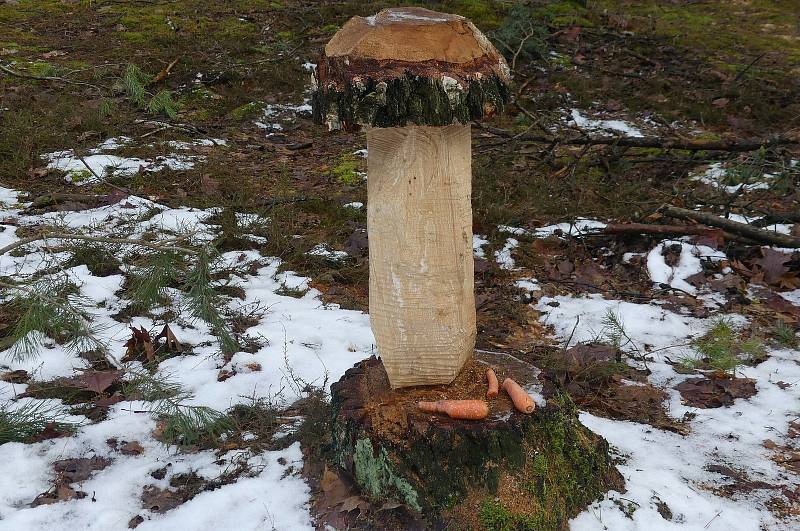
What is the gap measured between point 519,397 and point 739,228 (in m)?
2.87

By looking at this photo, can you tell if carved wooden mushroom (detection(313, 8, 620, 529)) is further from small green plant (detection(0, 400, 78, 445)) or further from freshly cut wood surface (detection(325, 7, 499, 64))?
small green plant (detection(0, 400, 78, 445))

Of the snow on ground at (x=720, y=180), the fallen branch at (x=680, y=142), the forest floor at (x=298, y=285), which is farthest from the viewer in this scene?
the snow on ground at (x=720, y=180)

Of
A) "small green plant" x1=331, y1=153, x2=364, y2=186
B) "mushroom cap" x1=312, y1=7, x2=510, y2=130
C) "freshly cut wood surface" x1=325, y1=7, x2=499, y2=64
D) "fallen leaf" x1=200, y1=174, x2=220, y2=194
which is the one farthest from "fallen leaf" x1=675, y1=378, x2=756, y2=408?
"fallen leaf" x1=200, y1=174, x2=220, y2=194

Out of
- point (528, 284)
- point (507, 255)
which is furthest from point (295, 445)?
point (507, 255)

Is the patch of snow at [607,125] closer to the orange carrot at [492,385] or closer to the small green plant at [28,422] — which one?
the orange carrot at [492,385]

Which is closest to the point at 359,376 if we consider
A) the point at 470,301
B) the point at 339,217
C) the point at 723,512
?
the point at 470,301

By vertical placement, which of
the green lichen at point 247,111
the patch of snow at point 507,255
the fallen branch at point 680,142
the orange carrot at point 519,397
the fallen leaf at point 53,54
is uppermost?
the fallen leaf at point 53,54

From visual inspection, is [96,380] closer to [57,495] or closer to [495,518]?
[57,495]

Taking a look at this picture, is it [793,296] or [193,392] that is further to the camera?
[793,296]

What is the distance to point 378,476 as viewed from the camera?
2184mm

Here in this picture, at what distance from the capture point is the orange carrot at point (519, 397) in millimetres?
2182

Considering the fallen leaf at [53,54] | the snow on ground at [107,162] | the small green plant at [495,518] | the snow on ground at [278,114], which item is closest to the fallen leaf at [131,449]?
the small green plant at [495,518]

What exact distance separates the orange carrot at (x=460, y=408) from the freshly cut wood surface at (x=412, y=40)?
3.66ft

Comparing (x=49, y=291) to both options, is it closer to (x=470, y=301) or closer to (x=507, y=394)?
(x=470, y=301)
